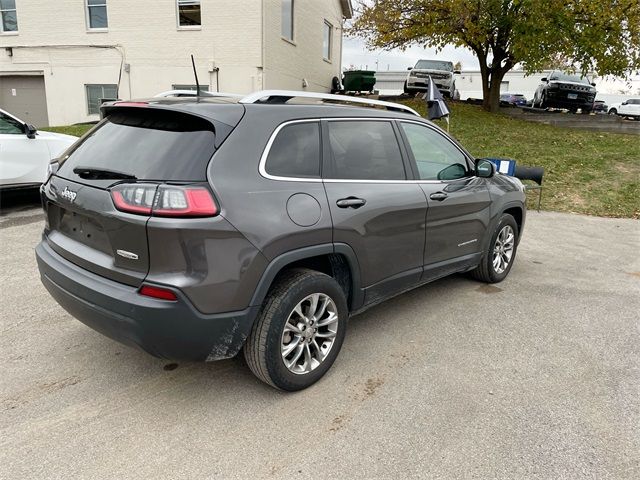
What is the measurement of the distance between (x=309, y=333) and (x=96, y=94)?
17.1 metres

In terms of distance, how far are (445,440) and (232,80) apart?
1494cm

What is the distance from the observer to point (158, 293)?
2.46 m

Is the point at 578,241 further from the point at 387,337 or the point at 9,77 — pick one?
the point at 9,77

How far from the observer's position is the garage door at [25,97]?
58.5ft

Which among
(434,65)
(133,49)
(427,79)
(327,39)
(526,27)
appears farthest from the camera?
(327,39)

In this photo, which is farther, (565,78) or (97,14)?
(565,78)

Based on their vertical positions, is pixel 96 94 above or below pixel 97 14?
below

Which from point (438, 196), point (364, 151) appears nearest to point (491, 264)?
point (438, 196)

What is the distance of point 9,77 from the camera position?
58.7 ft

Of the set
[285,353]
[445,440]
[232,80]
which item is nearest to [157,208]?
[285,353]

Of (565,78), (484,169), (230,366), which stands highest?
(565,78)

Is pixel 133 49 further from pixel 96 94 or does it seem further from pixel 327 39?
pixel 327 39

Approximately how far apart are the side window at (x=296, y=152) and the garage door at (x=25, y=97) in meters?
18.1

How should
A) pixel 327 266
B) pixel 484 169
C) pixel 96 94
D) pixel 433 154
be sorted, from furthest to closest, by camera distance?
pixel 96 94, pixel 484 169, pixel 433 154, pixel 327 266
